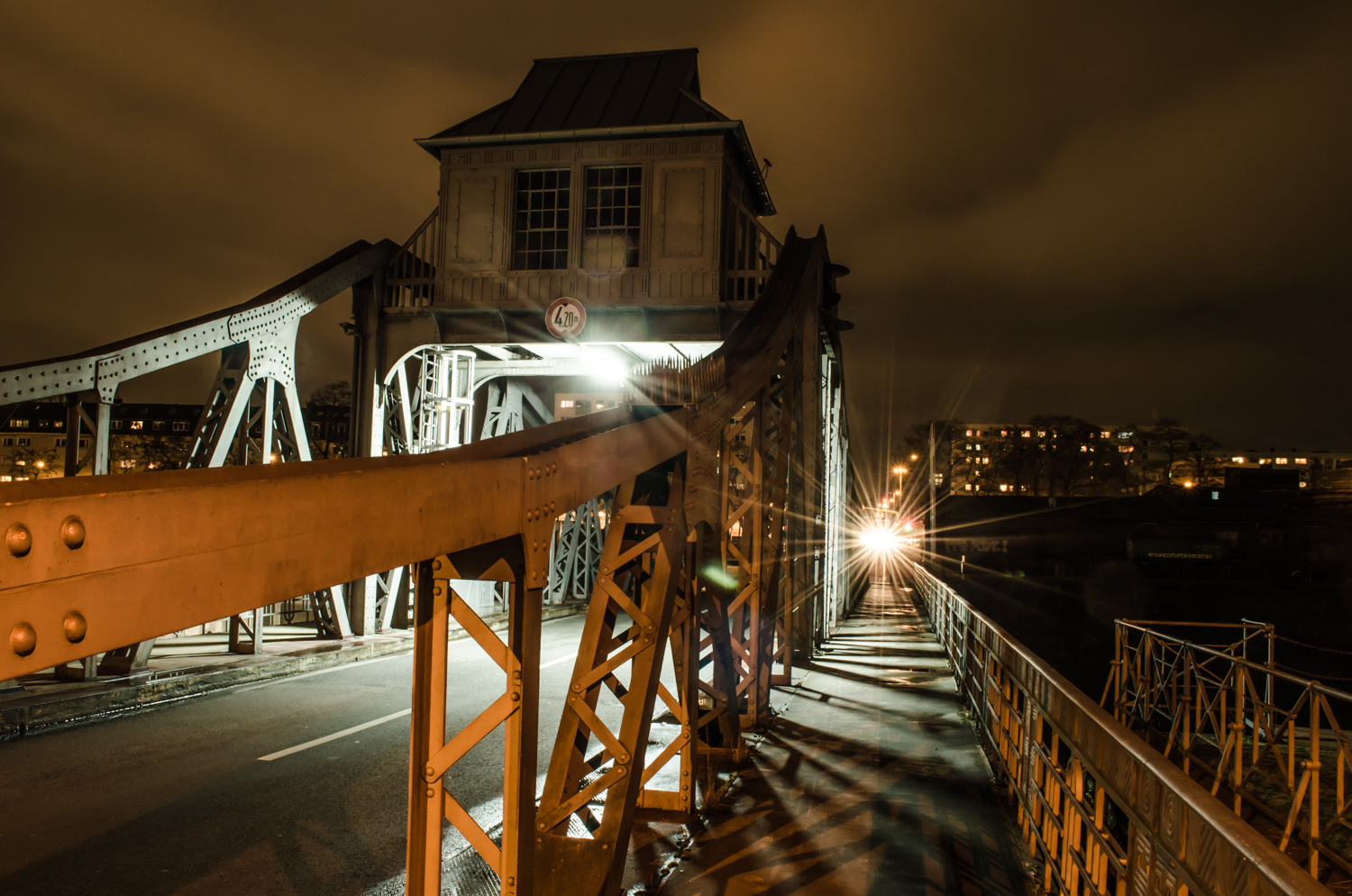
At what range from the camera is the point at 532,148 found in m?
17.5

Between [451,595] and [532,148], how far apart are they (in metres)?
16.1

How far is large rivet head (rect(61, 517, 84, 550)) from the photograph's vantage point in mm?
1563

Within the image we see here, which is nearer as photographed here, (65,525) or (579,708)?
(65,525)

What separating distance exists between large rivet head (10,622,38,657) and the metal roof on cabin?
55.1 ft

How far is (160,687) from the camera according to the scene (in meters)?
10.5

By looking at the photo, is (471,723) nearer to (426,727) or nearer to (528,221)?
(426,727)

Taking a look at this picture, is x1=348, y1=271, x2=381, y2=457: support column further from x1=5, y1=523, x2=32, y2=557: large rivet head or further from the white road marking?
x1=5, y1=523, x2=32, y2=557: large rivet head

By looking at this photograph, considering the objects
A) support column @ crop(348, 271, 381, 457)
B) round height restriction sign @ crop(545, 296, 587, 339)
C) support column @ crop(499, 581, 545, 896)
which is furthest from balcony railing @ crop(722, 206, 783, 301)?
support column @ crop(499, 581, 545, 896)

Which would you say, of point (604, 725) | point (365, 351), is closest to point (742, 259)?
point (365, 351)

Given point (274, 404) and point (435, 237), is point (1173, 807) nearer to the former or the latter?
point (274, 404)

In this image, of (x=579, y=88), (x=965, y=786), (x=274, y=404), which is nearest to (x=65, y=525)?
(x=965, y=786)

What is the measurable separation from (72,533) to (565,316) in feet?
50.3

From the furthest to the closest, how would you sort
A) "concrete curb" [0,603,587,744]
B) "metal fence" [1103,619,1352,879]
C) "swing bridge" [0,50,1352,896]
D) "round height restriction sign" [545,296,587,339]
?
"round height restriction sign" [545,296,587,339]
"concrete curb" [0,603,587,744]
"metal fence" [1103,619,1352,879]
"swing bridge" [0,50,1352,896]

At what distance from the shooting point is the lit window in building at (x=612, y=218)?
1716cm
